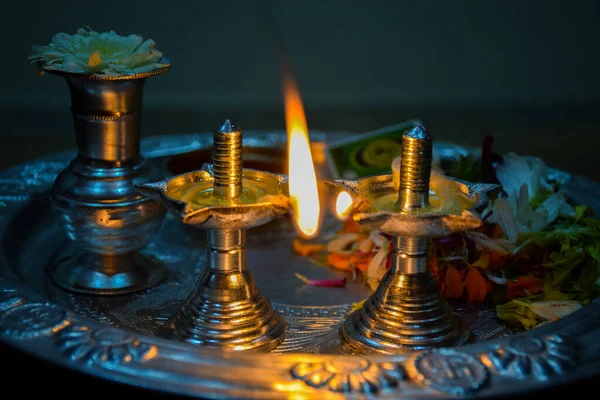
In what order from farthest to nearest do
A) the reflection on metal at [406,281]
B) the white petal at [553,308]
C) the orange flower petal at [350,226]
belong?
the orange flower petal at [350,226] → the white petal at [553,308] → the reflection on metal at [406,281]

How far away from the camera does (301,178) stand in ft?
2.61

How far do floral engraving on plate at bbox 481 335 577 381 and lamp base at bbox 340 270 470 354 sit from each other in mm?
101

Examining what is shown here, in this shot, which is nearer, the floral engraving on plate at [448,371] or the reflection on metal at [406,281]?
the floral engraving on plate at [448,371]

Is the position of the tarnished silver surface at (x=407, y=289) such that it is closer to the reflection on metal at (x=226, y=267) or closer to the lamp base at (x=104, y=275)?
the reflection on metal at (x=226, y=267)

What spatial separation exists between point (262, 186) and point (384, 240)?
0.24 m

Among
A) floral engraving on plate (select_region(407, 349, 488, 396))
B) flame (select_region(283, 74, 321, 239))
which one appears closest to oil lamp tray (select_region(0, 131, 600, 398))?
floral engraving on plate (select_region(407, 349, 488, 396))

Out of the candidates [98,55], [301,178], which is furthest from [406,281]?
[98,55]

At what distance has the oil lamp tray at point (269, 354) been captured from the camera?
64cm

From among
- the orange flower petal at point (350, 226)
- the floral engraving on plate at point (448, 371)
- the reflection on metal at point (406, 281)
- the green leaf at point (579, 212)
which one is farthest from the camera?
the orange flower petal at point (350, 226)

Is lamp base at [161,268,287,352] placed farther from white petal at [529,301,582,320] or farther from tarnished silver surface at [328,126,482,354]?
white petal at [529,301,582,320]

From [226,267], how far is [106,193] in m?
0.20

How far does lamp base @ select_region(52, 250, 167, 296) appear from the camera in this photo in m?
0.96

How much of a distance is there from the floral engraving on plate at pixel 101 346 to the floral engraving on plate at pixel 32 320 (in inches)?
0.7

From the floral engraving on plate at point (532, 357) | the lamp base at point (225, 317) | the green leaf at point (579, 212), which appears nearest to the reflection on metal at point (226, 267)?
the lamp base at point (225, 317)
